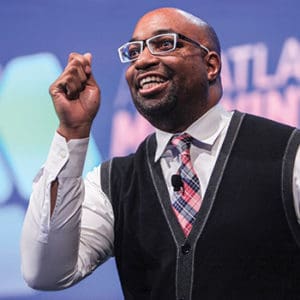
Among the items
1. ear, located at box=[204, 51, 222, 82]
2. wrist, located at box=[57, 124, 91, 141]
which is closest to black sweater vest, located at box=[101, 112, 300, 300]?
ear, located at box=[204, 51, 222, 82]

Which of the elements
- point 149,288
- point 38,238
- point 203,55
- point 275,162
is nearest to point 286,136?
point 275,162

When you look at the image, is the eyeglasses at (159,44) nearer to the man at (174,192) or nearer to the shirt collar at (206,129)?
the man at (174,192)

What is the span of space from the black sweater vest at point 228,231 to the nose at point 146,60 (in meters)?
0.20

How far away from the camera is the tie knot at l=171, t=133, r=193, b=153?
140 centimetres

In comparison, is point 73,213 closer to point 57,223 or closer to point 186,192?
point 57,223

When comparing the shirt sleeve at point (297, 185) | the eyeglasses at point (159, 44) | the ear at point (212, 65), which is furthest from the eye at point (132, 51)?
the shirt sleeve at point (297, 185)

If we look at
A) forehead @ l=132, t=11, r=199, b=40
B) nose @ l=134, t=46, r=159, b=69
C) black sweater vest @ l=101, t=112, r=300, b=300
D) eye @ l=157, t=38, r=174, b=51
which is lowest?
black sweater vest @ l=101, t=112, r=300, b=300

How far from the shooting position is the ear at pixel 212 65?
4.82ft

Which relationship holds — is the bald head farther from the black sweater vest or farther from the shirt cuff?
the shirt cuff

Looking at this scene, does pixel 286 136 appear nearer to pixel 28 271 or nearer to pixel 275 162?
pixel 275 162

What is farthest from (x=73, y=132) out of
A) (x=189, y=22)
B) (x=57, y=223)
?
(x=189, y=22)

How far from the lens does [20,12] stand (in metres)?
2.10

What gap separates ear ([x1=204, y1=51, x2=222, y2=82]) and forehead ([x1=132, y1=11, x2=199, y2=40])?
0.20ft

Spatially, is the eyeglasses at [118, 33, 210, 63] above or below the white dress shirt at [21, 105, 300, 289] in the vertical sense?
above
